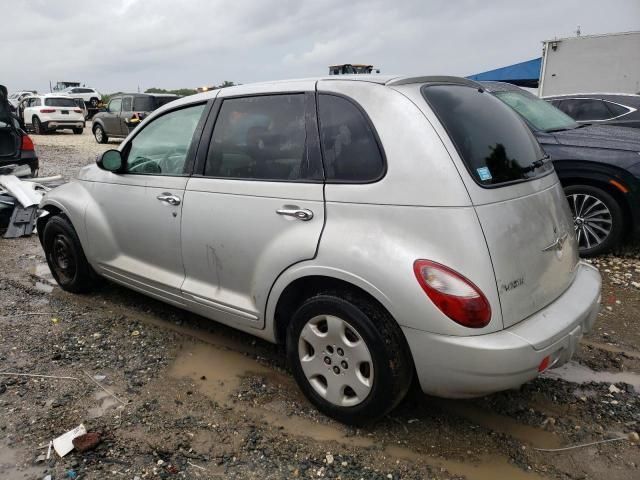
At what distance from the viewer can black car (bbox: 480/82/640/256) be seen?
16.0ft

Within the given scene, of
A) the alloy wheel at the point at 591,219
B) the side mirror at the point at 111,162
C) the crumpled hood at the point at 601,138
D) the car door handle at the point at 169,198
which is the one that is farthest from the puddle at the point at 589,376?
the side mirror at the point at 111,162

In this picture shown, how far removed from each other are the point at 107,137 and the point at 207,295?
56.9 ft

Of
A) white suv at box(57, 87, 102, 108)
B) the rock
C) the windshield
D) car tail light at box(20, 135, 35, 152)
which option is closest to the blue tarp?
the windshield

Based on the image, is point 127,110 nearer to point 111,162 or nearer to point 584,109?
point 584,109

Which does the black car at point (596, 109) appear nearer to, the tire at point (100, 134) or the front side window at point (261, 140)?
the front side window at point (261, 140)

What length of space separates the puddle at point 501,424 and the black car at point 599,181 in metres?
3.12

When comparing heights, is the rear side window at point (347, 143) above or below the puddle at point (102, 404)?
above

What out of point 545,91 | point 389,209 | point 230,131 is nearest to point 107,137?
point 545,91

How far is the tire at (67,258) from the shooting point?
411 centimetres

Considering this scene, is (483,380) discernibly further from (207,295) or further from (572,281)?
(207,295)

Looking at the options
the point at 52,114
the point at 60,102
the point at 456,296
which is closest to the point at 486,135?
the point at 456,296

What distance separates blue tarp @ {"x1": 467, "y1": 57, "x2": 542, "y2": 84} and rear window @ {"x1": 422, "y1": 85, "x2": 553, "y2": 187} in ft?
55.7

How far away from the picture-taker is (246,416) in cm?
274

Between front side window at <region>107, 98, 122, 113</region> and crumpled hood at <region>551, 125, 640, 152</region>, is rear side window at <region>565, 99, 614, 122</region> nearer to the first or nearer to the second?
crumpled hood at <region>551, 125, 640, 152</region>
